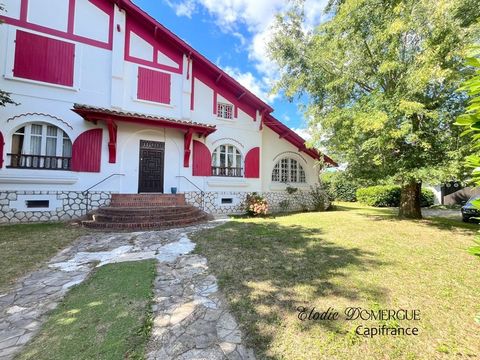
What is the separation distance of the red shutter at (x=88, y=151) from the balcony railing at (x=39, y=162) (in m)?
0.33

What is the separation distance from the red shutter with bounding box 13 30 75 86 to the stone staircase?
16.5 ft

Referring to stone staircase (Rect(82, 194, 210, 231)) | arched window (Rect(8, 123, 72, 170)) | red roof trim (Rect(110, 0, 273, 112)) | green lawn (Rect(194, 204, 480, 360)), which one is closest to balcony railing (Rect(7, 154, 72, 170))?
arched window (Rect(8, 123, 72, 170))

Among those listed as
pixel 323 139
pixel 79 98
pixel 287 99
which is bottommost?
pixel 323 139

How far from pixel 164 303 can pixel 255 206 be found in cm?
799

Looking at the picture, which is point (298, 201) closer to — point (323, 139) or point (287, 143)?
point (287, 143)

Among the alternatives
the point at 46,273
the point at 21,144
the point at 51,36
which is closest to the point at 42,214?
the point at 21,144

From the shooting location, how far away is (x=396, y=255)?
5070 millimetres

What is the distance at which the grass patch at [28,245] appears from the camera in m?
4.23

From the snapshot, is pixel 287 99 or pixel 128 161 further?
pixel 287 99

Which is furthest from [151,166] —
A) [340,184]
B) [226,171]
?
[340,184]

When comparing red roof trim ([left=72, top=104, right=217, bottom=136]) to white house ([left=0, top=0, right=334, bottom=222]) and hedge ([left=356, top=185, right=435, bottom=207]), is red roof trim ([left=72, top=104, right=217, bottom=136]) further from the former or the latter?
hedge ([left=356, top=185, right=435, bottom=207])

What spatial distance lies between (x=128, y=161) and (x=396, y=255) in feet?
31.9

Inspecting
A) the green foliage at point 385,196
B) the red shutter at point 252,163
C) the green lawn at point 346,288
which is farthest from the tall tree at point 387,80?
the green foliage at point 385,196

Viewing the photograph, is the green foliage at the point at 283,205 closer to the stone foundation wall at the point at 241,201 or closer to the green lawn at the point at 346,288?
the stone foundation wall at the point at 241,201
